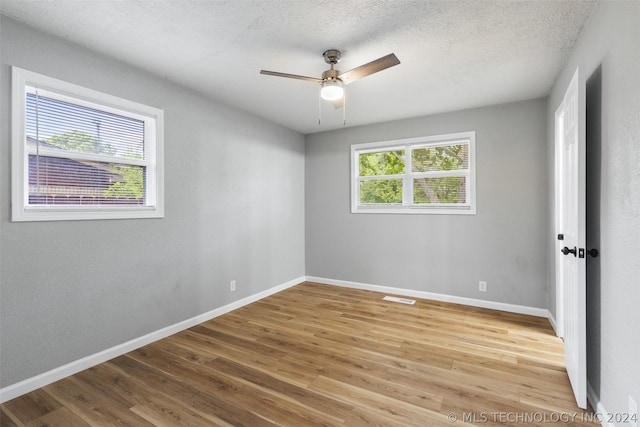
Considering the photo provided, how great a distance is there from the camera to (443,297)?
396 cm

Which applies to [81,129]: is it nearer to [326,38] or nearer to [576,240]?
[326,38]

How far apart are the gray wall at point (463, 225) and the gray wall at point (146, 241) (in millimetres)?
802

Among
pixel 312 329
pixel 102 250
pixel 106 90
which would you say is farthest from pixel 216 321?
pixel 106 90

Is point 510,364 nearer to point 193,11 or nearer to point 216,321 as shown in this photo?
point 216,321

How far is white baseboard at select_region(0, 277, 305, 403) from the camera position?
6.56ft

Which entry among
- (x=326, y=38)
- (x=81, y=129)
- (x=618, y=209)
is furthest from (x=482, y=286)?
(x=81, y=129)

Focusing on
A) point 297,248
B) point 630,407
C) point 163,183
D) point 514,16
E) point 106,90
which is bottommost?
point 630,407

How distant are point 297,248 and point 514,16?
12.7ft

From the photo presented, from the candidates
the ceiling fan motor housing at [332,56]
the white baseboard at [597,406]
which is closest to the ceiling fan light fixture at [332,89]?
A: the ceiling fan motor housing at [332,56]

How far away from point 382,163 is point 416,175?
0.55 meters

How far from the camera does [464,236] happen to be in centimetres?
383

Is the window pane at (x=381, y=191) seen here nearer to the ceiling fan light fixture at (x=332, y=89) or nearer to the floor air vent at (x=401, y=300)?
the floor air vent at (x=401, y=300)

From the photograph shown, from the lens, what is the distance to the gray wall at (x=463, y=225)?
345 centimetres

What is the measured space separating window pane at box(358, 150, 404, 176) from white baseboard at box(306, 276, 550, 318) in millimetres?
1715
